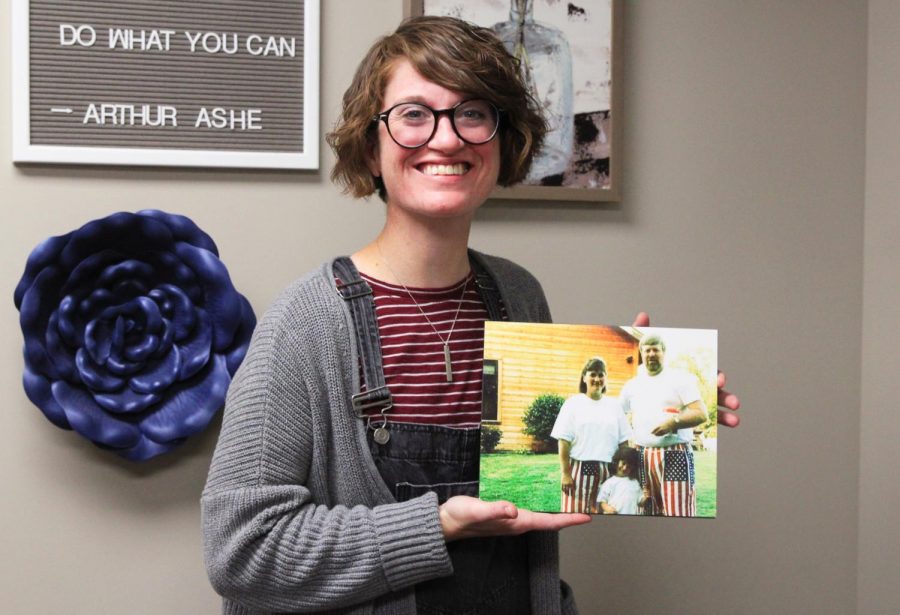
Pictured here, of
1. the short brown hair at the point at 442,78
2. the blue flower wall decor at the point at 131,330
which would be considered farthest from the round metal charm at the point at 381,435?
the blue flower wall decor at the point at 131,330

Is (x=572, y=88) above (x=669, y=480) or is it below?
above

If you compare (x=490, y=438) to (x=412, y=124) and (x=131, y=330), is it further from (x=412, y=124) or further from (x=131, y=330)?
(x=131, y=330)

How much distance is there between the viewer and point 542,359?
3.34 ft

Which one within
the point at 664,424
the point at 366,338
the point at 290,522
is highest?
the point at 366,338

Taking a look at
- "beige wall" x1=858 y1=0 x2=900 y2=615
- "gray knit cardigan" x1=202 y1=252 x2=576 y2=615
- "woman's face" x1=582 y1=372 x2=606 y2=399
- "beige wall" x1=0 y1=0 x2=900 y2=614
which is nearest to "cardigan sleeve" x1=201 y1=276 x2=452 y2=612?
"gray knit cardigan" x1=202 y1=252 x2=576 y2=615

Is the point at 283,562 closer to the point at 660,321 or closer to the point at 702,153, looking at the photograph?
the point at 660,321

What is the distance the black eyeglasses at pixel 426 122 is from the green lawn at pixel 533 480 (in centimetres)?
38

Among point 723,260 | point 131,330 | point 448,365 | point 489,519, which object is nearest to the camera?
point 489,519

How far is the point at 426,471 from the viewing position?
1.03 metres

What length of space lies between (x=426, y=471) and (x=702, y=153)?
0.98 m

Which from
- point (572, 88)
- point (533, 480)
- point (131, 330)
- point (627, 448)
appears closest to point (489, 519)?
point (533, 480)

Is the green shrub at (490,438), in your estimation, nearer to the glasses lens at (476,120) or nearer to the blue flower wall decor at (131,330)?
the glasses lens at (476,120)

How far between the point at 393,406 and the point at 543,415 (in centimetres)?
18

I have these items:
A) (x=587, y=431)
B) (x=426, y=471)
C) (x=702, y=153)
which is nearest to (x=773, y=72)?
(x=702, y=153)
